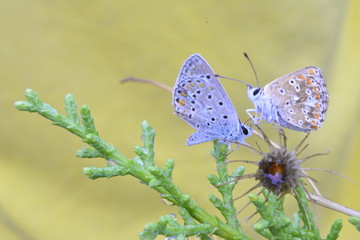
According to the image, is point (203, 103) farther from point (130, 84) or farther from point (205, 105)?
point (130, 84)

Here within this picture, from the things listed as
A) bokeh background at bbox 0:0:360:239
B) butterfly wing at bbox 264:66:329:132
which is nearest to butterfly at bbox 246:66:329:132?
butterfly wing at bbox 264:66:329:132

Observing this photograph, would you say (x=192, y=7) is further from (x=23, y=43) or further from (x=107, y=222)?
(x=107, y=222)

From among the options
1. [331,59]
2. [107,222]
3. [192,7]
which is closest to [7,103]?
[107,222]

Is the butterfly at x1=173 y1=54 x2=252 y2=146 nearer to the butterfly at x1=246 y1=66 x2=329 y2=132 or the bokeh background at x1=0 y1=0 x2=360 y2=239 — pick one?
the butterfly at x1=246 y1=66 x2=329 y2=132

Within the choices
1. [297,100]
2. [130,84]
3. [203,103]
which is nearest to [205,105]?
[203,103]

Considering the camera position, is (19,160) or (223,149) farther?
(19,160)

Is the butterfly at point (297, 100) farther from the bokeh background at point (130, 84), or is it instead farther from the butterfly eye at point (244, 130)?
the bokeh background at point (130, 84)
